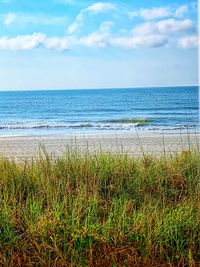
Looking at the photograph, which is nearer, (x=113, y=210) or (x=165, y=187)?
(x=113, y=210)

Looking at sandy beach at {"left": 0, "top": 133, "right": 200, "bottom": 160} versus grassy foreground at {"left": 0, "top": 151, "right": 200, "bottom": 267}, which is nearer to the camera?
grassy foreground at {"left": 0, "top": 151, "right": 200, "bottom": 267}

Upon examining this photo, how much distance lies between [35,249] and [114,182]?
1293 millimetres

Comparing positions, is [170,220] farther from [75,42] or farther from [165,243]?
[75,42]

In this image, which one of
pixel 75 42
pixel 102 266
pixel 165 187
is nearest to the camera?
pixel 102 266

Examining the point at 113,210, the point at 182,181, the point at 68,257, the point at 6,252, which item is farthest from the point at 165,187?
the point at 6,252

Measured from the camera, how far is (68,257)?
413cm

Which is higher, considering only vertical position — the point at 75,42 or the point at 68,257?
the point at 75,42

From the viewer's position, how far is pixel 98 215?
4.55 meters

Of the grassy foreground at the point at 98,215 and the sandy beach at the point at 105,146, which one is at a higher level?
the grassy foreground at the point at 98,215

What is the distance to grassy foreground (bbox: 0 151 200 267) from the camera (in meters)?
4.14

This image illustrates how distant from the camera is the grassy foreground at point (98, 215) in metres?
4.14

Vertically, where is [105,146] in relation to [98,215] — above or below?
below

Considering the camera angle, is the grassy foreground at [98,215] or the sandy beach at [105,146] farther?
the sandy beach at [105,146]

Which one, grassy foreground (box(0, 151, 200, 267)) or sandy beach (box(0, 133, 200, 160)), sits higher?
grassy foreground (box(0, 151, 200, 267))
